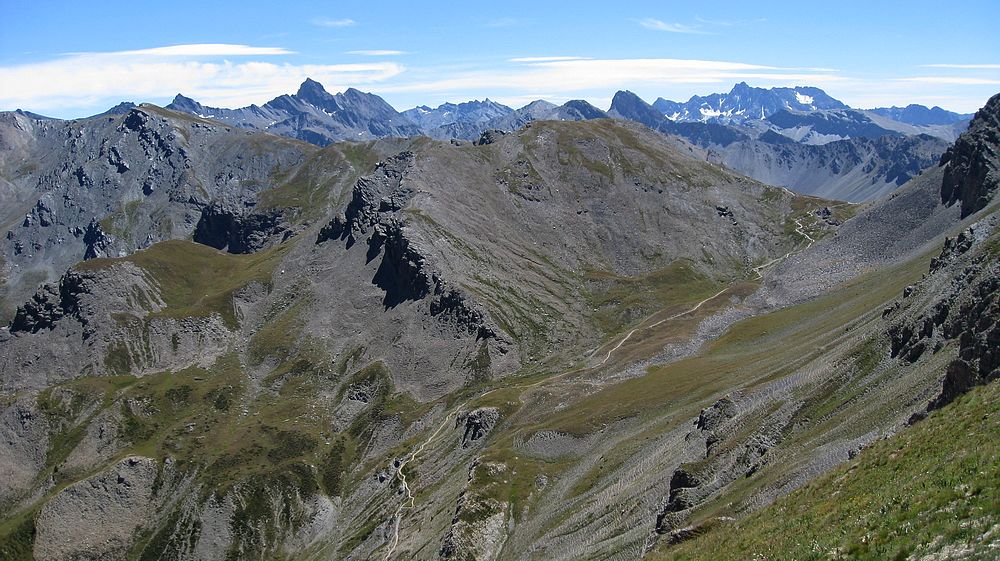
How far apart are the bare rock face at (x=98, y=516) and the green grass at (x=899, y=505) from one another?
147 m

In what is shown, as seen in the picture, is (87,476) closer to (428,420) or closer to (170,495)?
(170,495)

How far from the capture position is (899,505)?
115 ft

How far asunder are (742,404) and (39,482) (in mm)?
171182

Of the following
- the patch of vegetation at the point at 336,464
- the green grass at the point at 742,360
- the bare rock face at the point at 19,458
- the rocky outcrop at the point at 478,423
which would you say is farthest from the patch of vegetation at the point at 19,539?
the green grass at the point at 742,360

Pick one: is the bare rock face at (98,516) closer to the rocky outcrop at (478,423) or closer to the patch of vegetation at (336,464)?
the patch of vegetation at (336,464)

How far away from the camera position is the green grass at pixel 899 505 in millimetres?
30547

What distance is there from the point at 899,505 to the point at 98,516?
568 feet

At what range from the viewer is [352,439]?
194500mm

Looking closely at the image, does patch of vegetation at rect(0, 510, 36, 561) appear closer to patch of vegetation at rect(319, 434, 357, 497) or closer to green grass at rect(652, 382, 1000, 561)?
patch of vegetation at rect(319, 434, 357, 497)

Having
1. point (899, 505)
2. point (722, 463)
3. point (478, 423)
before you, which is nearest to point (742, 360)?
point (478, 423)

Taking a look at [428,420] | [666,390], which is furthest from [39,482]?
[666,390]

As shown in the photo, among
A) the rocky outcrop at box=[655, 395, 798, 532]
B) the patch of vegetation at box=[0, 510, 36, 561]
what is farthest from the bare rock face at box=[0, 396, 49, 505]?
the rocky outcrop at box=[655, 395, 798, 532]

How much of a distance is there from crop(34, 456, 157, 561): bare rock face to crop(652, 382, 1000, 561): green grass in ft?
481

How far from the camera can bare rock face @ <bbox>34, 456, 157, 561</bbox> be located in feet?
518
